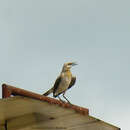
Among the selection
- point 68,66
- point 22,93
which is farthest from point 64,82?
point 22,93

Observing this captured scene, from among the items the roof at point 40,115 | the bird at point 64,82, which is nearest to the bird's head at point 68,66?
the bird at point 64,82

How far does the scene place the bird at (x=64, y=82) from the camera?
437 inches

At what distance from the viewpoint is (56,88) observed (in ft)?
36.8

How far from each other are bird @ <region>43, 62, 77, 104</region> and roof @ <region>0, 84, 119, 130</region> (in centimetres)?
570

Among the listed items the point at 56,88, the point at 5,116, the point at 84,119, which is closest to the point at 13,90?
the point at 5,116

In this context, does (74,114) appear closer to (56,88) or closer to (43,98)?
(43,98)

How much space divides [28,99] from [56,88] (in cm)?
694

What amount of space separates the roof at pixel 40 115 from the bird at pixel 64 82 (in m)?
5.70

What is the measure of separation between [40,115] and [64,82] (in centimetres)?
659

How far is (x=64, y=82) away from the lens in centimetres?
1135

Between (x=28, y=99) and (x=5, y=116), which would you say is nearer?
(x=28, y=99)

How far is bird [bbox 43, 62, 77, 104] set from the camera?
36.4 feet

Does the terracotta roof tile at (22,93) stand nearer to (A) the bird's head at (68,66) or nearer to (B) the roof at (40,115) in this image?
(B) the roof at (40,115)

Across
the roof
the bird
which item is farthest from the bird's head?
the roof
